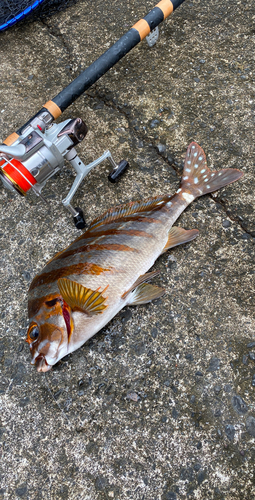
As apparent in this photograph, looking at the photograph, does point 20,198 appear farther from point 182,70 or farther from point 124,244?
point 182,70

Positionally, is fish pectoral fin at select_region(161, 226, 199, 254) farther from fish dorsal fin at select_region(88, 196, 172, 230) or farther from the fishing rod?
the fishing rod

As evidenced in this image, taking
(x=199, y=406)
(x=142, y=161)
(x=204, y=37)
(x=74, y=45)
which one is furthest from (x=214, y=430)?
(x=74, y=45)

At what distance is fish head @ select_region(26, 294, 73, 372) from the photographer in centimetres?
211

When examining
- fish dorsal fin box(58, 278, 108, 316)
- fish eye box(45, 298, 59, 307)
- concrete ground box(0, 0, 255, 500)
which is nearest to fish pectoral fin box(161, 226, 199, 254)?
concrete ground box(0, 0, 255, 500)

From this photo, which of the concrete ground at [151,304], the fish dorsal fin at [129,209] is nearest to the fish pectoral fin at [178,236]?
the concrete ground at [151,304]

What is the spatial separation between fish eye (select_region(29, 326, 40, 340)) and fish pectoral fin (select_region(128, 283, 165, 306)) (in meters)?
0.62

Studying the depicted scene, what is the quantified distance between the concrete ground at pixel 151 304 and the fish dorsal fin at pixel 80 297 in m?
0.31

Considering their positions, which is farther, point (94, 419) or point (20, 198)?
point (20, 198)

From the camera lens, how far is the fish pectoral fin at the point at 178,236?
102 inches

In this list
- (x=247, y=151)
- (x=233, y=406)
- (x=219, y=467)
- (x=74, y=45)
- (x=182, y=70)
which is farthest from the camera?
(x=74, y=45)

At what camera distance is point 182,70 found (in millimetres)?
3510

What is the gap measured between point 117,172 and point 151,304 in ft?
3.63

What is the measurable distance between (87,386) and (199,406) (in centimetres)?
70

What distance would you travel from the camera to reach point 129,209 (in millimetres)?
2652
